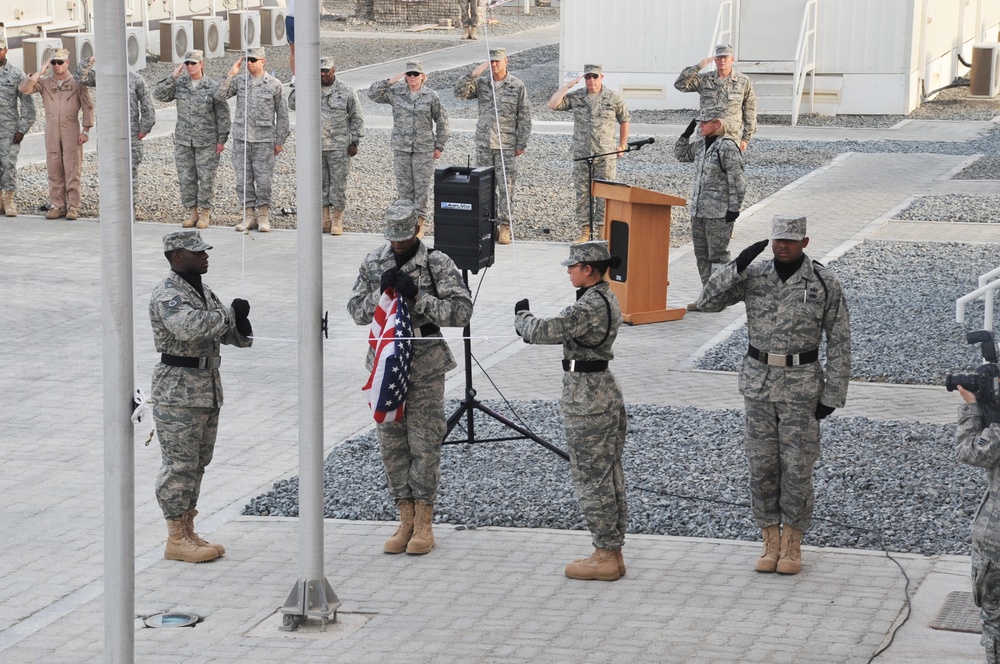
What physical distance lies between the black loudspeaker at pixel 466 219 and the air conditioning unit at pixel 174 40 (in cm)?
2929

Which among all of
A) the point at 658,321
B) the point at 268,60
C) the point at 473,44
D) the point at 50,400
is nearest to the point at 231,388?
the point at 50,400

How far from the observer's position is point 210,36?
1545 inches

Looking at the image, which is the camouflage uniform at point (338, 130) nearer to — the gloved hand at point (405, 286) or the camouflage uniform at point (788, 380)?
the gloved hand at point (405, 286)

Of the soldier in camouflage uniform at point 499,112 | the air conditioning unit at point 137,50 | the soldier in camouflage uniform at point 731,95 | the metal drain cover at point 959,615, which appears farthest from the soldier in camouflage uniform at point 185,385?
the air conditioning unit at point 137,50

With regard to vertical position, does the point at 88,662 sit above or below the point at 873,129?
below

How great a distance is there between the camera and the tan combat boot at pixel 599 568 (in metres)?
7.83

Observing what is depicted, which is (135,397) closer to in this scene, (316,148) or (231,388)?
(316,148)

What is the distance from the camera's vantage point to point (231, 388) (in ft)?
38.5

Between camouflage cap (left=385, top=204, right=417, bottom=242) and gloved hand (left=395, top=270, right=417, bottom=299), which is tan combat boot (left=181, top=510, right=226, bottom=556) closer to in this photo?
gloved hand (left=395, top=270, right=417, bottom=299)

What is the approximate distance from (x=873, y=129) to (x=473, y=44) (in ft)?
64.1

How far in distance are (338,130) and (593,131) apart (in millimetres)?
2914

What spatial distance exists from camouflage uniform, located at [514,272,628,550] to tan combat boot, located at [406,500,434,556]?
92 centimetres

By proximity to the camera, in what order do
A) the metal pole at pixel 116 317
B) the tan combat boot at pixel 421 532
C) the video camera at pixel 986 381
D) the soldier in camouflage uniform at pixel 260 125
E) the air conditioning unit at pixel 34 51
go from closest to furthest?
the metal pole at pixel 116 317 < the video camera at pixel 986 381 < the tan combat boot at pixel 421 532 < the soldier in camouflage uniform at pixel 260 125 < the air conditioning unit at pixel 34 51

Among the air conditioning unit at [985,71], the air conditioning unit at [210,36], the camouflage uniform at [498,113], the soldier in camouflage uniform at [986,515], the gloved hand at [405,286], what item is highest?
the air conditioning unit at [210,36]
